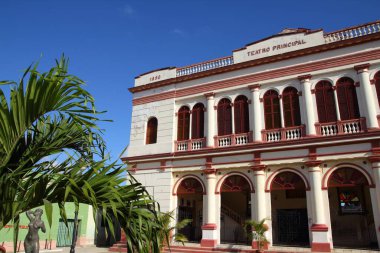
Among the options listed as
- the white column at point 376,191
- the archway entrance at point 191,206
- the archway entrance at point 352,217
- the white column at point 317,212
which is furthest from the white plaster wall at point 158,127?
the white column at point 376,191

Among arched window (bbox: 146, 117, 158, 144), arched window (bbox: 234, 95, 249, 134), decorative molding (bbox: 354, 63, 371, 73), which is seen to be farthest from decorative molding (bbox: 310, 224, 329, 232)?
arched window (bbox: 146, 117, 158, 144)

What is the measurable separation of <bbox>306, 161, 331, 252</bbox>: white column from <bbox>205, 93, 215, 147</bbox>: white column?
5.00 meters

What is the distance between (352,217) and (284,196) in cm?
345

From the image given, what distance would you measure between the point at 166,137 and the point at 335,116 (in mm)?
8819

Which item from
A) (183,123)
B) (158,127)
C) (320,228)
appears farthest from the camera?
(158,127)

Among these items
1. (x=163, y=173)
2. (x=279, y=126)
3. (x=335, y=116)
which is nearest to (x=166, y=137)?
(x=163, y=173)

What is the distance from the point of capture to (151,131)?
63.9 feet

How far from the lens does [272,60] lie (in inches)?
645

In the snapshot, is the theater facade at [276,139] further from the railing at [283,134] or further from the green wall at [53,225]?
the green wall at [53,225]

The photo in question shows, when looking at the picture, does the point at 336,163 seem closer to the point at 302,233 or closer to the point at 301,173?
the point at 301,173

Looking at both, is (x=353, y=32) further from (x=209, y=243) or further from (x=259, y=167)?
(x=209, y=243)

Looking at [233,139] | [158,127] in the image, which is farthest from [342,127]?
[158,127]

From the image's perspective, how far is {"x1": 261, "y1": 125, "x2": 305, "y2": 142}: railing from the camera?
1511 cm

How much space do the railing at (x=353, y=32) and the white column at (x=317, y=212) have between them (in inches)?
236
